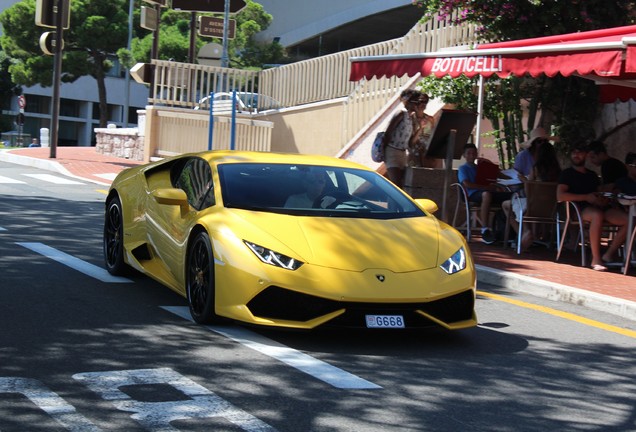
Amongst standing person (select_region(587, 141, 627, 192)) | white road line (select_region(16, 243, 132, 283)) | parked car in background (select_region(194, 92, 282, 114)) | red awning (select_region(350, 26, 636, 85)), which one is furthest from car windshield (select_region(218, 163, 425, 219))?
parked car in background (select_region(194, 92, 282, 114))

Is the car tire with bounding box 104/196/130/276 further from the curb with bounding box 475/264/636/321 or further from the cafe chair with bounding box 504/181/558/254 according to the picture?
the cafe chair with bounding box 504/181/558/254

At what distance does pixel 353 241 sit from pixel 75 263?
3.99 metres

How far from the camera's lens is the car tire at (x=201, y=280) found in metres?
7.59

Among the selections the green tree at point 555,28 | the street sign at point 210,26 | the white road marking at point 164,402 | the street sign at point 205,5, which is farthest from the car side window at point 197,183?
the street sign at point 205,5

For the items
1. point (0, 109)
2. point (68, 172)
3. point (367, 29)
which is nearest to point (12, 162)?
point (68, 172)

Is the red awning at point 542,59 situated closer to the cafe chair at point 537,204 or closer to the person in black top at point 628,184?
the person in black top at point 628,184

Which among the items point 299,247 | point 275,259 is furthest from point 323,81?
point 275,259

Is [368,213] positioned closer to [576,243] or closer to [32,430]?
[32,430]

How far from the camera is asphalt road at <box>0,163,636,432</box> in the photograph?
5.47m

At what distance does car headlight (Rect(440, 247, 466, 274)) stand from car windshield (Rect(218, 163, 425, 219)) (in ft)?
2.23

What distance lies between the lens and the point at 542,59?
39.6 feet

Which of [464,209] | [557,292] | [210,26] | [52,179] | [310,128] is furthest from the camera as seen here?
[210,26]

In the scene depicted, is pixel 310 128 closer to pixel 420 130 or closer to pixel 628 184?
pixel 420 130

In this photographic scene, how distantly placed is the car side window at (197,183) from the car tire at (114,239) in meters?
0.91
